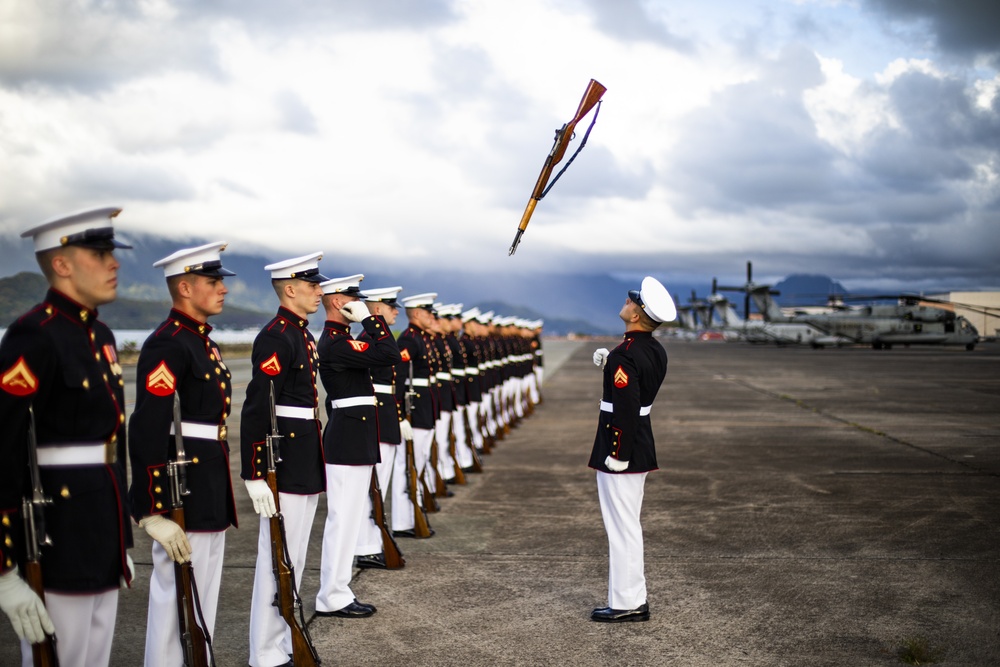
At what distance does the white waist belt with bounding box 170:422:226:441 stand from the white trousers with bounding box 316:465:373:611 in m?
1.46

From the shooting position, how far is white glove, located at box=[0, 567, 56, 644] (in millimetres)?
2717

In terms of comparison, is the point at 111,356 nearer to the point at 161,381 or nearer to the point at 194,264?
the point at 161,381

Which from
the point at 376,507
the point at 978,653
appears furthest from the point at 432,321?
the point at 978,653

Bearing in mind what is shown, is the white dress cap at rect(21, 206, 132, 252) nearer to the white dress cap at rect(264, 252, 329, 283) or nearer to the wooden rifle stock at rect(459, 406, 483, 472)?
the white dress cap at rect(264, 252, 329, 283)

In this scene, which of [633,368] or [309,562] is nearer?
[633,368]

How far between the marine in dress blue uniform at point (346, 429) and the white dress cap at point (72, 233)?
2338mm

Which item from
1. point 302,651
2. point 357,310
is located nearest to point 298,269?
point 357,310

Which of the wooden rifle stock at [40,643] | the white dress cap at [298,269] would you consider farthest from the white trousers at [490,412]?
the wooden rifle stock at [40,643]

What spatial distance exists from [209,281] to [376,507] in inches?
106

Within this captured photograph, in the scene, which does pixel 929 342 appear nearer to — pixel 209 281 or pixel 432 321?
pixel 432 321

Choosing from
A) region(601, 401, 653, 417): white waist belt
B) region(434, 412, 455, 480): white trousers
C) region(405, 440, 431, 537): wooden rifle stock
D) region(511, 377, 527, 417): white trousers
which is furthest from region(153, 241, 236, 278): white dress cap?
region(511, 377, 527, 417): white trousers

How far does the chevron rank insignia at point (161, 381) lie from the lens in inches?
138

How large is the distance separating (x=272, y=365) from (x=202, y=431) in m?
0.69

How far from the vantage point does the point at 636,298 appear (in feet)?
17.4
